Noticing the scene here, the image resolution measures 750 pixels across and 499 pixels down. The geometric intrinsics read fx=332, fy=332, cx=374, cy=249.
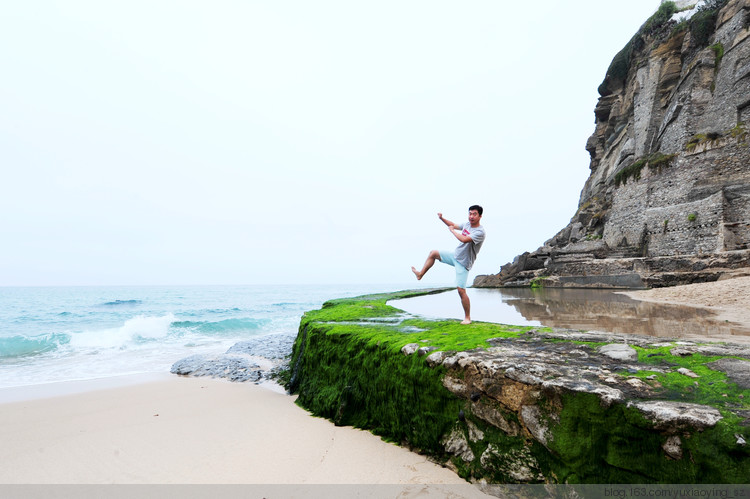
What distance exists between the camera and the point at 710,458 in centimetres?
146

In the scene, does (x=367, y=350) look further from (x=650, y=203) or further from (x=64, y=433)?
(x=650, y=203)

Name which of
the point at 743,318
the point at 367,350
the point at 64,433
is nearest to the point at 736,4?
the point at 743,318

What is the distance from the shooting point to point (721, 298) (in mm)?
8102

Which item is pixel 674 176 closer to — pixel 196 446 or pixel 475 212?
pixel 475 212

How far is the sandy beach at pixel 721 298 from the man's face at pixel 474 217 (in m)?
4.43

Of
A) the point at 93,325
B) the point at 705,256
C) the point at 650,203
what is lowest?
the point at 93,325

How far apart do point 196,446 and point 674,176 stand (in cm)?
2530

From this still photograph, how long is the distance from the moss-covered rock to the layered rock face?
1330 centimetres

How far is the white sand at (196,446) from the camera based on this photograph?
8.93 feet

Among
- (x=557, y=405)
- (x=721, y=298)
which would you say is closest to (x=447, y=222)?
(x=557, y=405)

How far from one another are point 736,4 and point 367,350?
32.5m

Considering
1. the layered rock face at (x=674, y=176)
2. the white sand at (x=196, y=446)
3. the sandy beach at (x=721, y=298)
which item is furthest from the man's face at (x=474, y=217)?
the layered rock face at (x=674, y=176)

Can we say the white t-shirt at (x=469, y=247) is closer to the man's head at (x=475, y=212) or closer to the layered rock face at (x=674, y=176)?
the man's head at (x=475, y=212)

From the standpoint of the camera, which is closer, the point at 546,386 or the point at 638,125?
the point at 546,386
